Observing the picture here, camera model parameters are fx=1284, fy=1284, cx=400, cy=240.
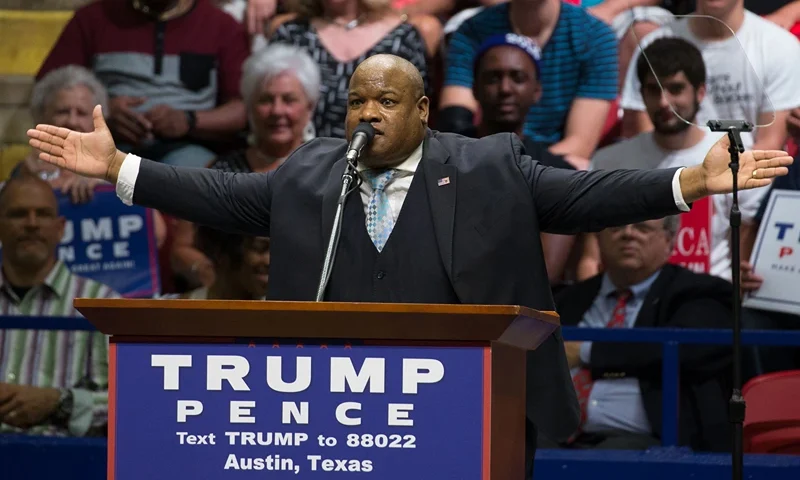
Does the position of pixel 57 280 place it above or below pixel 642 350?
above

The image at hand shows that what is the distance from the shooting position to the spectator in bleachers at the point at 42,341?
207 inches

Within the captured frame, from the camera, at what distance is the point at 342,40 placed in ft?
18.6

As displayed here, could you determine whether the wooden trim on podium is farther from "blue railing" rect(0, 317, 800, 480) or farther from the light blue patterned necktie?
"blue railing" rect(0, 317, 800, 480)

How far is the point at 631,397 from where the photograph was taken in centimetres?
491

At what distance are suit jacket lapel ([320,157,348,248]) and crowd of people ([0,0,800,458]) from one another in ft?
5.74

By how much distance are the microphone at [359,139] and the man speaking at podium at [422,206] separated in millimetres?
42

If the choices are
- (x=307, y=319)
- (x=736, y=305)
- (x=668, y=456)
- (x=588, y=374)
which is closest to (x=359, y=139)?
(x=307, y=319)

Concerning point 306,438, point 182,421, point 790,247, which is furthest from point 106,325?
point 790,247

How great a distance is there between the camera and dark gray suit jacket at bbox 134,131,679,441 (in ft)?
10.1

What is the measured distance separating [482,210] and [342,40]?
106 inches

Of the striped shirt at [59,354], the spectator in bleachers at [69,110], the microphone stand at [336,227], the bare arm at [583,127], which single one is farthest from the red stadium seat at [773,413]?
the spectator in bleachers at [69,110]

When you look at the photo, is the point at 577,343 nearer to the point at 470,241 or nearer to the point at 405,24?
the point at 405,24

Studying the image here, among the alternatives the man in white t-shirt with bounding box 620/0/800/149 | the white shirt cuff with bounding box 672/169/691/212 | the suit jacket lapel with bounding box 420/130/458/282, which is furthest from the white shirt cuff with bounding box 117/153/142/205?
the man in white t-shirt with bounding box 620/0/800/149

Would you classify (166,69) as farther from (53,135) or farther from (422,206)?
(422,206)
